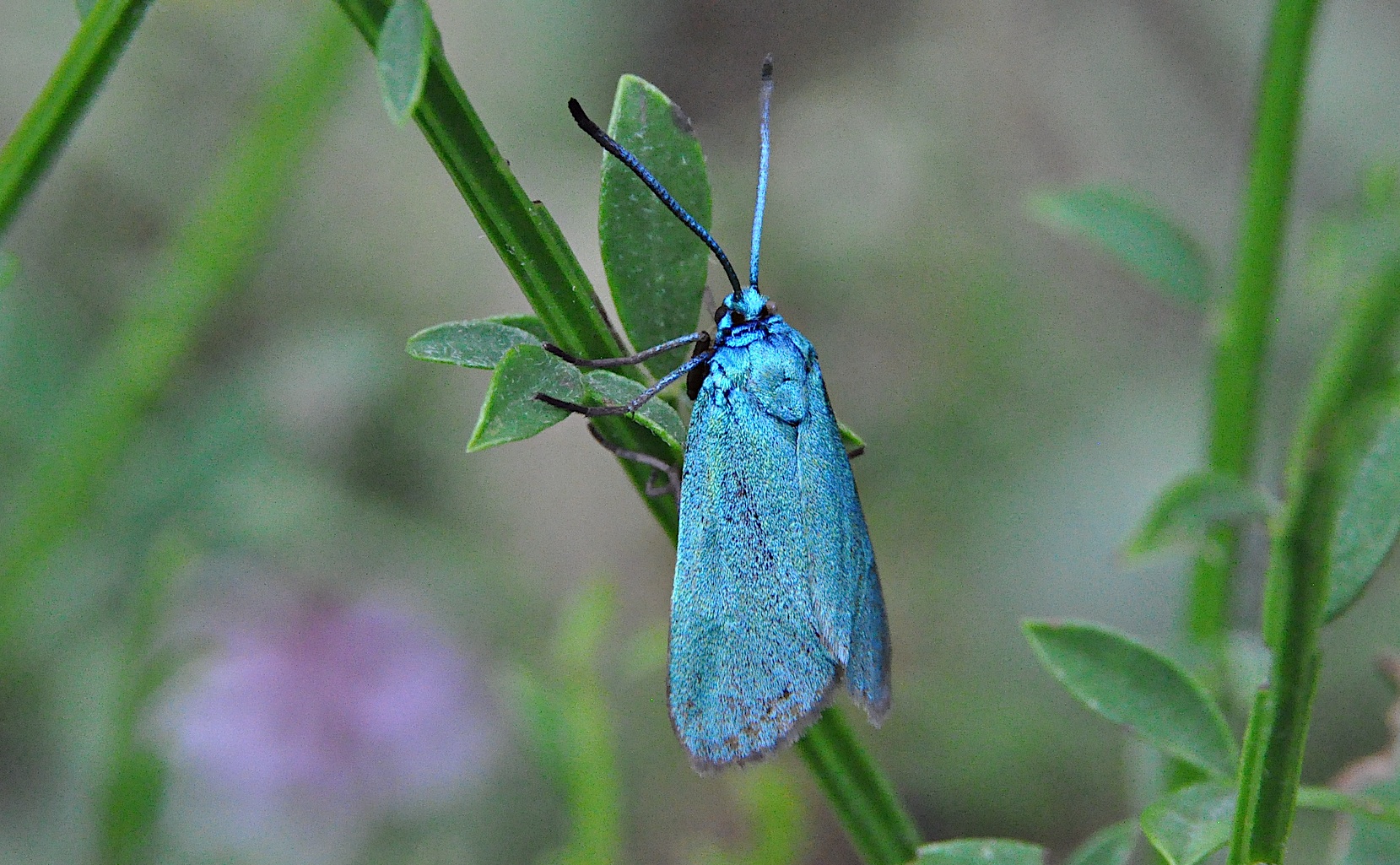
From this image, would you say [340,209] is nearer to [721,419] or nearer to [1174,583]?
[721,419]

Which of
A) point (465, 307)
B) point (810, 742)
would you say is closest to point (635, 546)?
point (465, 307)

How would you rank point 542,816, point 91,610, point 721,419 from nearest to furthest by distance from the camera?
point 721,419 < point 91,610 < point 542,816

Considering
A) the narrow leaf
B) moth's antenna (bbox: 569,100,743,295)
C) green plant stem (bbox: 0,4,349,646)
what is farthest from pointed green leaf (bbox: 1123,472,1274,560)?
green plant stem (bbox: 0,4,349,646)

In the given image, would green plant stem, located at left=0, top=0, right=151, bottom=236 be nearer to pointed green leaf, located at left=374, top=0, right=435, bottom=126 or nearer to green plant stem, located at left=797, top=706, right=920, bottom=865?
pointed green leaf, located at left=374, top=0, right=435, bottom=126

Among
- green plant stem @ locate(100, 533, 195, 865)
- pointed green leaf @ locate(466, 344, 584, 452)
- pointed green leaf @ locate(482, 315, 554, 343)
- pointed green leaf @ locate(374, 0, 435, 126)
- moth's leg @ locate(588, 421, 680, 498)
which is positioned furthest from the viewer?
green plant stem @ locate(100, 533, 195, 865)

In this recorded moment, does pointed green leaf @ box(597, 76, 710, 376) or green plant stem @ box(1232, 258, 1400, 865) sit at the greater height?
pointed green leaf @ box(597, 76, 710, 376)

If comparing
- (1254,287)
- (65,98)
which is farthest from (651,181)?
(1254,287)

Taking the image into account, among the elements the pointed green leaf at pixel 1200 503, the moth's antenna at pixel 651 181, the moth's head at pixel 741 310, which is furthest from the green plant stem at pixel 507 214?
the moth's head at pixel 741 310
